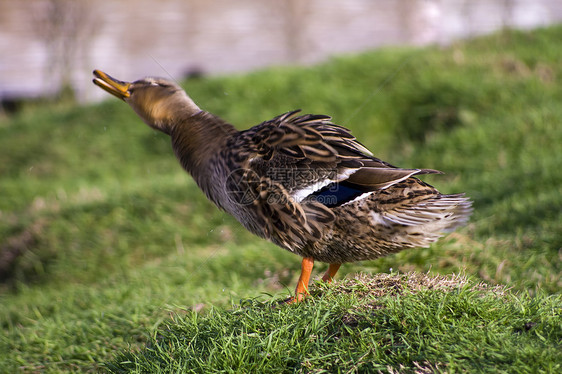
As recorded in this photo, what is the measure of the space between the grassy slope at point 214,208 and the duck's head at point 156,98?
115 cm

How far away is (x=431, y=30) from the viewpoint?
17062 millimetres

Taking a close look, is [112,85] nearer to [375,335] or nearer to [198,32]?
[375,335]

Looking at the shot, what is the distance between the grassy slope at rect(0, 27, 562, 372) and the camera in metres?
3.69

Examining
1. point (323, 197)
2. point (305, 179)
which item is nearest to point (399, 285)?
→ point (323, 197)


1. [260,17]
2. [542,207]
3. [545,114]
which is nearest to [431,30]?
[260,17]

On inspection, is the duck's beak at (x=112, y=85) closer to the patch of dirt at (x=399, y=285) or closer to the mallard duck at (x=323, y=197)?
the mallard duck at (x=323, y=197)

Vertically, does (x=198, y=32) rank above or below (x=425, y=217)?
above

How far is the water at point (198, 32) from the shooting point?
1455 centimetres

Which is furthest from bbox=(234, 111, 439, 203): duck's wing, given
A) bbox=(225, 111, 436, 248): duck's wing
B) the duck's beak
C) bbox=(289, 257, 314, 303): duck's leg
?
the duck's beak

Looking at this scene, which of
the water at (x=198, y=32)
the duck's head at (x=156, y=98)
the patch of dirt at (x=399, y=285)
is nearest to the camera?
the patch of dirt at (x=399, y=285)

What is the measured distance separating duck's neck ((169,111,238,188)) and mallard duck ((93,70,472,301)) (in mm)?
66

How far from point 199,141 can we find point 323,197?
0.84m

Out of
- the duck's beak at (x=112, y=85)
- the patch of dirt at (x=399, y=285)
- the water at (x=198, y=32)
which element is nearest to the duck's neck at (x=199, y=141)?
the duck's beak at (x=112, y=85)

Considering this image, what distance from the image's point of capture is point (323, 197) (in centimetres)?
289
